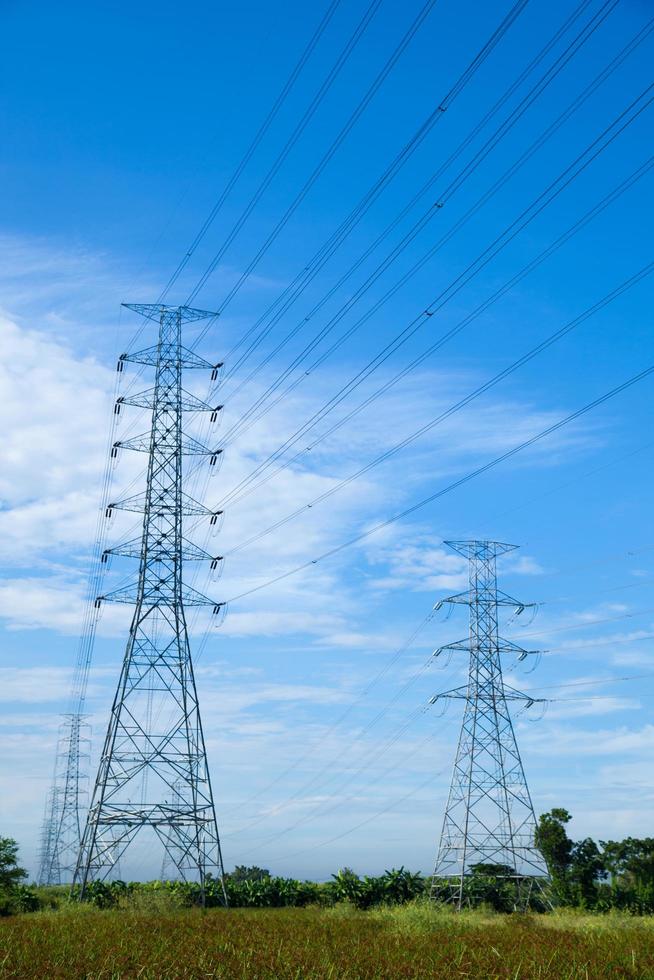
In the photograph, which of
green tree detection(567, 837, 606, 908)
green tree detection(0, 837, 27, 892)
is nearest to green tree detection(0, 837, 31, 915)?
green tree detection(0, 837, 27, 892)

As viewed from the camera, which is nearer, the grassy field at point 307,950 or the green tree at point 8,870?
the grassy field at point 307,950

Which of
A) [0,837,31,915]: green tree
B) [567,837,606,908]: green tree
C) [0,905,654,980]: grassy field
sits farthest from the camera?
[567,837,606,908]: green tree

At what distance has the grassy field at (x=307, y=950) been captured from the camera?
55.8 feet

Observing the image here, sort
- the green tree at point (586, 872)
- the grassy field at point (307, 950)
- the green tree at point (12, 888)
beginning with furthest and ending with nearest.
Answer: the green tree at point (586, 872) → the green tree at point (12, 888) → the grassy field at point (307, 950)

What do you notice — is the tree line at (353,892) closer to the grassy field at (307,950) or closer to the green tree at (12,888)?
the green tree at (12,888)

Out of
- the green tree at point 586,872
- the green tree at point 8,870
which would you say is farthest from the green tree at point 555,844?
the green tree at point 8,870

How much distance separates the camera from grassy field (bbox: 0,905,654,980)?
17.0 m

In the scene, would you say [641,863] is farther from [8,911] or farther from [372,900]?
[8,911]

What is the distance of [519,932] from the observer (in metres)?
28.4

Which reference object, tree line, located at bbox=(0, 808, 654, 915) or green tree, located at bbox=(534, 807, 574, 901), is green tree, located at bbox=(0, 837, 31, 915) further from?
green tree, located at bbox=(534, 807, 574, 901)

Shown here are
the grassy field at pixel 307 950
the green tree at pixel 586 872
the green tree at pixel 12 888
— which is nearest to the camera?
the grassy field at pixel 307 950

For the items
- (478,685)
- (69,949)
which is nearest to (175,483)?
(478,685)

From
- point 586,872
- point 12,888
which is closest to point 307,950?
point 12,888

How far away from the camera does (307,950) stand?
67.2ft
